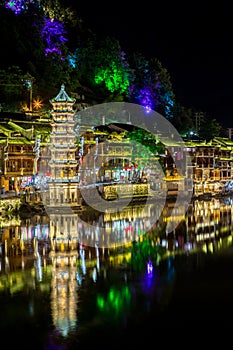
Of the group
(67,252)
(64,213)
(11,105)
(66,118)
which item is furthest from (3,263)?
(11,105)

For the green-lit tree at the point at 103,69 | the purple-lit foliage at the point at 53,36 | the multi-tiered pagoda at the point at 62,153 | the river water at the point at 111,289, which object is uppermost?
the purple-lit foliage at the point at 53,36

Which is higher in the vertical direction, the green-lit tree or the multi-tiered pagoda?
the green-lit tree

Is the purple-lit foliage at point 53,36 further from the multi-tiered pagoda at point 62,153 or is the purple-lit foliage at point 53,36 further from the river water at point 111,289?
the river water at point 111,289

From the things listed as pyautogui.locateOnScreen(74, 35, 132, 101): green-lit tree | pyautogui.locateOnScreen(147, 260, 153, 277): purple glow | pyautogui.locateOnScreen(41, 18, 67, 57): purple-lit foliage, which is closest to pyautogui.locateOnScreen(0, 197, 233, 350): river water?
pyautogui.locateOnScreen(147, 260, 153, 277): purple glow

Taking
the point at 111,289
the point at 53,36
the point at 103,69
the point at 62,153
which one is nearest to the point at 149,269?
the point at 111,289

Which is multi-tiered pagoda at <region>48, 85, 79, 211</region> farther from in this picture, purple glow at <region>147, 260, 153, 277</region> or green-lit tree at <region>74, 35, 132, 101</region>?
green-lit tree at <region>74, 35, 132, 101</region>

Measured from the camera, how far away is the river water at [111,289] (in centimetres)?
1416

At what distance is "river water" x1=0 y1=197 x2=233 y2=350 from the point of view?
46.4ft

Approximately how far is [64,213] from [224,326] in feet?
69.2

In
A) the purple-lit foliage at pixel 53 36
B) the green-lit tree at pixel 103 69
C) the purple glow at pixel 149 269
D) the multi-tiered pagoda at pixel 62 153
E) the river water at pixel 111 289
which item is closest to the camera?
the river water at pixel 111 289

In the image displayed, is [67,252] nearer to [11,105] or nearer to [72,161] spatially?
[72,161]

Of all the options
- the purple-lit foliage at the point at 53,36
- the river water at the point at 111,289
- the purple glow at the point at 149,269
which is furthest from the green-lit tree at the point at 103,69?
the purple glow at the point at 149,269

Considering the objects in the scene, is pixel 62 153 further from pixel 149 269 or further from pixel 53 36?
pixel 53 36

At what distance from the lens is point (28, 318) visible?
14961 mm
